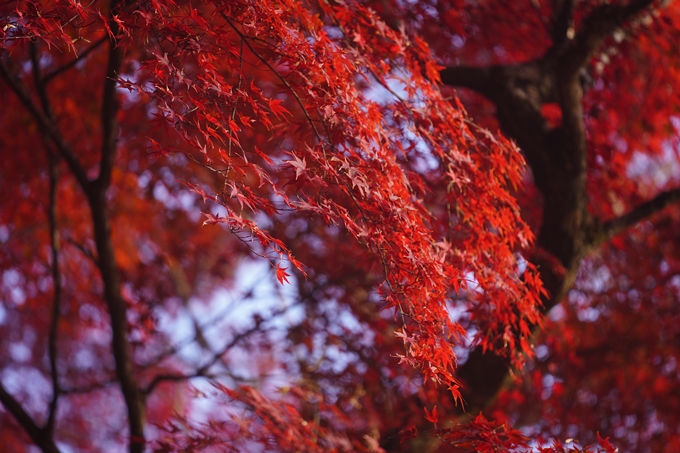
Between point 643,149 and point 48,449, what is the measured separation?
8043 mm

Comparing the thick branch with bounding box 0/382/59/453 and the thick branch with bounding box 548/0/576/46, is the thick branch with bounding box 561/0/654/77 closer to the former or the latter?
the thick branch with bounding box 548/0/576/46

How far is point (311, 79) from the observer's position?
299 cm

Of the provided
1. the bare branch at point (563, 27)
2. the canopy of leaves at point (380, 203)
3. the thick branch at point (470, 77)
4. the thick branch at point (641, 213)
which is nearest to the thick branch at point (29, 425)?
the canopy of leaves at point (380, 203)

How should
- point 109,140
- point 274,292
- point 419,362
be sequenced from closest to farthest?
1. point 419,362
2. point 109,140
3. point 274,292

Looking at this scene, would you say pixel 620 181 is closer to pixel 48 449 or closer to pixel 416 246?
pixel 416 246

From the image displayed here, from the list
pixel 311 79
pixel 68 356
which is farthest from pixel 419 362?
pixel 68 356

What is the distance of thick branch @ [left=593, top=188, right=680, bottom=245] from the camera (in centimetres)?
464

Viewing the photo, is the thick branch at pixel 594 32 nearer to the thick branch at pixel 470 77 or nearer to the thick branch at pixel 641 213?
the thick branch at pixel 470 77

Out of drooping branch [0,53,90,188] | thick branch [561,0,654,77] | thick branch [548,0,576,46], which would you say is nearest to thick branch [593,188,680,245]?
thick branch [561,0,654,77]

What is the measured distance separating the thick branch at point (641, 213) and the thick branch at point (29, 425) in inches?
171

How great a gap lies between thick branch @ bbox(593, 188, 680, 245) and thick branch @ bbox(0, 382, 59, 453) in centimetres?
434

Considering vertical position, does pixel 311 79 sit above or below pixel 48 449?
above

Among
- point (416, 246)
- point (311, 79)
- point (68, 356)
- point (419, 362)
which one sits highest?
point (311, 79)

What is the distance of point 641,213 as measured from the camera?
4.70 metres
